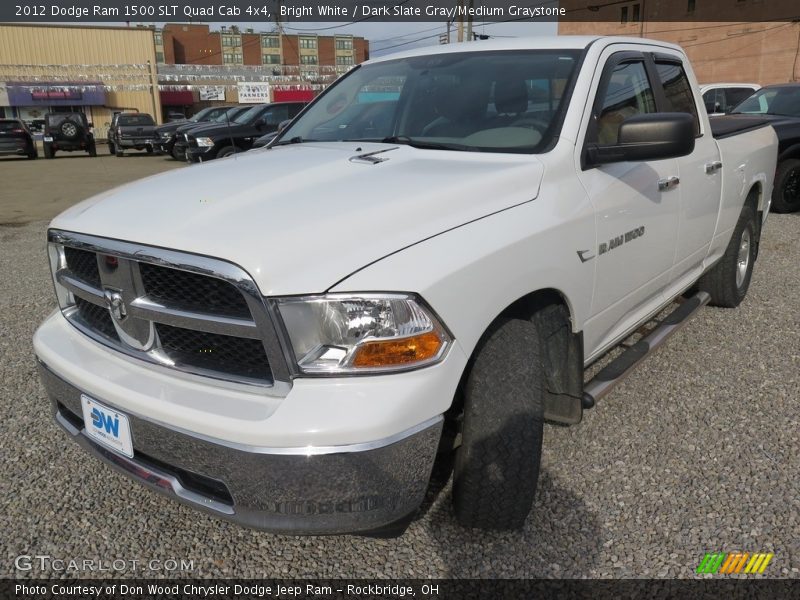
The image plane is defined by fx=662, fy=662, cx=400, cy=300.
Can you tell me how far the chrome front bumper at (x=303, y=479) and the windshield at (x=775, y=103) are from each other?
9.53 metres

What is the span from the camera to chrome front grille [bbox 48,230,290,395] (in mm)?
1829

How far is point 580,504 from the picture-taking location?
2.62 meters

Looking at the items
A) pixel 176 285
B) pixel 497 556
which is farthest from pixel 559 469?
pixel 176 285

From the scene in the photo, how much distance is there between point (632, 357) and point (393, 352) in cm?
174

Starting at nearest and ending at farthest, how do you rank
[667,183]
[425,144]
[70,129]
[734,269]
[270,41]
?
[425,144] < [667,183] < [734,269] < [70,129] < [270,41]

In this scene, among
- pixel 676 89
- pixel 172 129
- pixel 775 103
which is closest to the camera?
pixel 676 89

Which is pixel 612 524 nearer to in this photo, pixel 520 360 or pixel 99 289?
pixel 520 360

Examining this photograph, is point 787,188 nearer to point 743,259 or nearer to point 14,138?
point 743,259

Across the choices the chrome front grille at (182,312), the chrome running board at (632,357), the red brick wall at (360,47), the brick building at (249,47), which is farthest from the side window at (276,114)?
the red brick wall at (360,47)

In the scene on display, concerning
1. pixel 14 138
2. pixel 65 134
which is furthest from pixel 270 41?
pixel 14 138

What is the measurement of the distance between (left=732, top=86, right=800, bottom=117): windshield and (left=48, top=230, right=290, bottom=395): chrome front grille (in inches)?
380

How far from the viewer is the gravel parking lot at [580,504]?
2.33 metres

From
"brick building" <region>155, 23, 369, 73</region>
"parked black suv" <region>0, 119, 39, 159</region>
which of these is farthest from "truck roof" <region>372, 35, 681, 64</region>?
"brick building" <region>155, 23, 369, 73</region>

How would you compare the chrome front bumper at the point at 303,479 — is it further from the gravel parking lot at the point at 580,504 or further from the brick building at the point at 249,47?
the brick building at the point at 249,47
